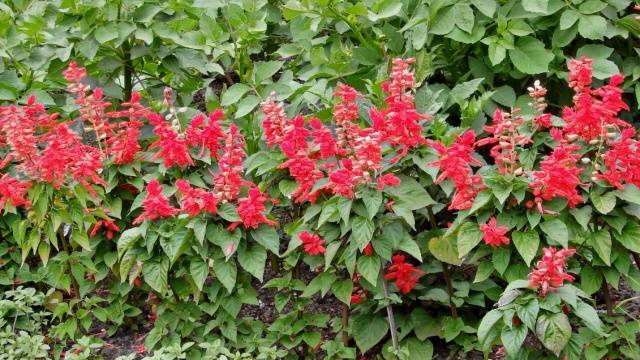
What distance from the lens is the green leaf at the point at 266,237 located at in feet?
12.2

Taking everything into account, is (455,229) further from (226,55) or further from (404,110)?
(226,55)

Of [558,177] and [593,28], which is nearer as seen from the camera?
[558,177]

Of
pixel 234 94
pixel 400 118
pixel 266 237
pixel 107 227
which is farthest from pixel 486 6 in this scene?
pixel 107 227

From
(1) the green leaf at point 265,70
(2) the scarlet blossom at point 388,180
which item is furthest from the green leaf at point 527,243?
(1) the green leaf at point 265,70

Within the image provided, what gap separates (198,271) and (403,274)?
88cm

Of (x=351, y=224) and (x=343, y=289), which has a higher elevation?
(x=351, y=224)

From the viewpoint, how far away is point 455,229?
11.5 feet

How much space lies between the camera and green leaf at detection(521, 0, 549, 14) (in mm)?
4127

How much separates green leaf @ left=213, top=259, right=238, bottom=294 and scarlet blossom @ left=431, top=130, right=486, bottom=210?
3.20 feet

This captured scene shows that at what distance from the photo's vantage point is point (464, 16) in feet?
14.2

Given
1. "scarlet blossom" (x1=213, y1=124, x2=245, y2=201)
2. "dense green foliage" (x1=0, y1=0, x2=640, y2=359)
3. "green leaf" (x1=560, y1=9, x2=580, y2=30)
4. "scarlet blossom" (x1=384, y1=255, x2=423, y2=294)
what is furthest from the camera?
"green leaf" (x1=560, y1=9, x2=580, y2=30)

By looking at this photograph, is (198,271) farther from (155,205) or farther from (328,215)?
(328,215)

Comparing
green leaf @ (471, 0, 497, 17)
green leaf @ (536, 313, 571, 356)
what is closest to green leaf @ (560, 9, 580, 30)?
green leaf @ (471, 0, 497, 17)

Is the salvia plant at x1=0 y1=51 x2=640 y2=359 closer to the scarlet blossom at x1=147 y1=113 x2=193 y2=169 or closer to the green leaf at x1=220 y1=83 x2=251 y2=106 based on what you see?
the scarlet blossom at x1=147 y1=113 x2=193 y2=169
